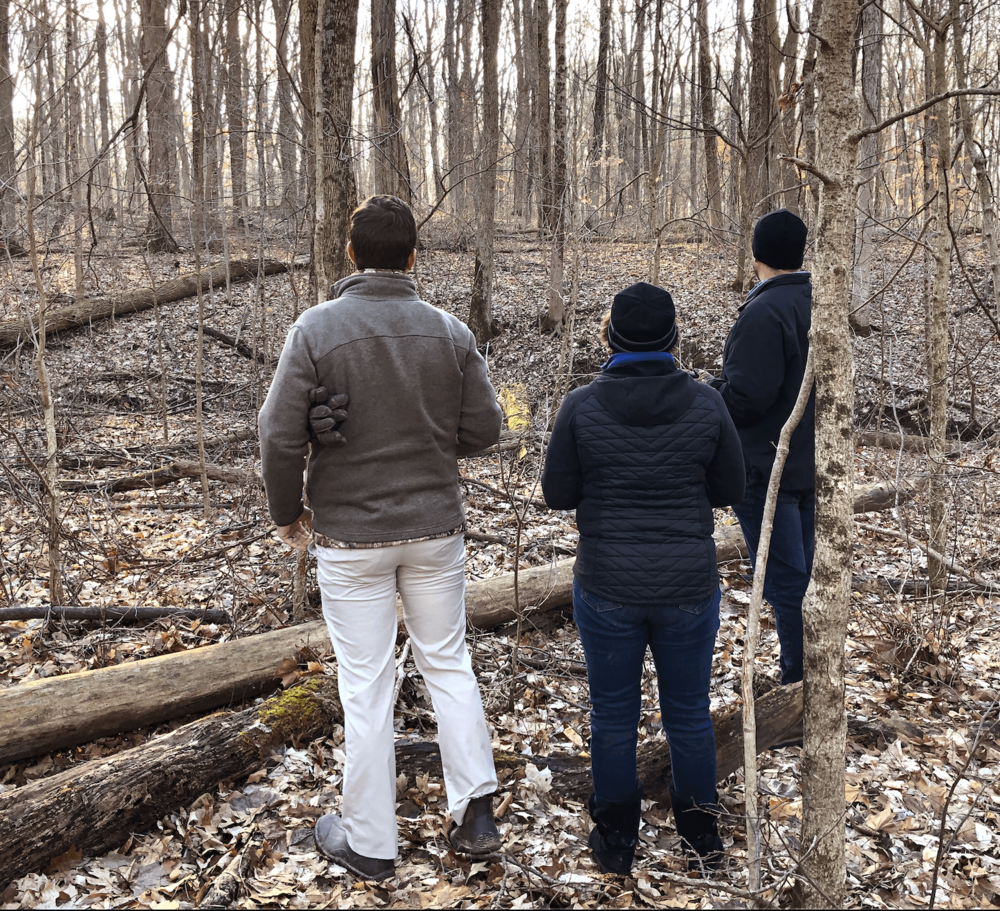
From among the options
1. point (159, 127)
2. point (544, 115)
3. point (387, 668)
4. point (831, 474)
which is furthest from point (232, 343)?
point (831, 474)

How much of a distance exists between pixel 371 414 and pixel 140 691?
197 centimetres

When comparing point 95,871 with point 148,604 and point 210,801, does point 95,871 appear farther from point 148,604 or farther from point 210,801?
point 148,604

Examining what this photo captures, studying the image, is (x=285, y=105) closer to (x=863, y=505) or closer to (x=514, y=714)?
(x=514, y=714)

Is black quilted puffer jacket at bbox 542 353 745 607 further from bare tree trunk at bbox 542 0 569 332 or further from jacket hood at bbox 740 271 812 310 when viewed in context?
bare tree trunk at bbox 542 0 569 332

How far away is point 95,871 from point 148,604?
7.71 ft

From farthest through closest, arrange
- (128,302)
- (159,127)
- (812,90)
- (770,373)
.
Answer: (159,127), (128,302), (812,90), (770,373)

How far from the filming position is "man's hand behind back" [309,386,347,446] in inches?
100.0

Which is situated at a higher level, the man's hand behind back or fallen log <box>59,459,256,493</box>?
the man's hand behind back

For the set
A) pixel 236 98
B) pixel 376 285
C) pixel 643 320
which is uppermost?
pixel 236 98

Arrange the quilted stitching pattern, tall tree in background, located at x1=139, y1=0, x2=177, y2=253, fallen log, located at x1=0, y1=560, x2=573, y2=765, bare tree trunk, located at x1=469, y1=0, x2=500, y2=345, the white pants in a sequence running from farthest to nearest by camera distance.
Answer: tall tree in background, located at x1=139, y1=0, x2=177, y2=253 → bare tree trunk, located at x1=469, y1=0, x2=500, y2=345 → fallen log, located at x1=0, y1=560, x2=573, y2=765 → the white pants → the quilted stitching pattern

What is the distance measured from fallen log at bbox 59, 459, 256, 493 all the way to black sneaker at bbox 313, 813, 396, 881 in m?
4.40

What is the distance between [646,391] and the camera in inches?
100

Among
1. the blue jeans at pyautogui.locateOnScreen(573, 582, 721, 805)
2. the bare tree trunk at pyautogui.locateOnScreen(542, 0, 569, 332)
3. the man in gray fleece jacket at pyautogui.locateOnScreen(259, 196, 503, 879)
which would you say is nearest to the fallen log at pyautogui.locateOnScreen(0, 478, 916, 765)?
the man in gray fleece jacket at pyautogui.locateOnScreen(259, 196, 503, 879)

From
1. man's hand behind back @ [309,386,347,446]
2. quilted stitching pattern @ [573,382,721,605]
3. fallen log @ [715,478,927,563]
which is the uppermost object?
man's hand behind back @ [309,386,347,446]
